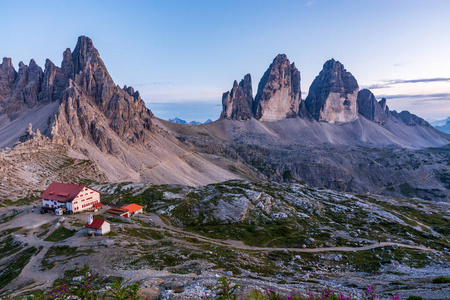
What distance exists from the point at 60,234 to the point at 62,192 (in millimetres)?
23194

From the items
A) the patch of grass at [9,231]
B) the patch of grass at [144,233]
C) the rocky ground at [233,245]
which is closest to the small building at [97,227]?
the rocky ground at [233,245]

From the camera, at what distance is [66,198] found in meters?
78.4

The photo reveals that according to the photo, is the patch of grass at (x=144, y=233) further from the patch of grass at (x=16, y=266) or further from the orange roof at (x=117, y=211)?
the patch of grass at (x=16, y=266)

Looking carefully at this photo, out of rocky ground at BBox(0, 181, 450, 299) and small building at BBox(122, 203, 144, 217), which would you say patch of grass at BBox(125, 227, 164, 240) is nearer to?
rocky ground at BBox(0, 181, 450, 299)

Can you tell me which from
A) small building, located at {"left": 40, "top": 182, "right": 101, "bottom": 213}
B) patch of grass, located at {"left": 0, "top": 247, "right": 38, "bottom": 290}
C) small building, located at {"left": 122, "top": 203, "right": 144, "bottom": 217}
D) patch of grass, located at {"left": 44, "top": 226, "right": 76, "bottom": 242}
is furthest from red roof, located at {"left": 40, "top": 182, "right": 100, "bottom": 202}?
patch of grass, located at {"left": 0, "top": 247, "right": 38, "bottom": 290}

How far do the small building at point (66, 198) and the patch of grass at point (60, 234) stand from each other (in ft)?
50.3

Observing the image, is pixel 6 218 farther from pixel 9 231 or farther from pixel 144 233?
pixel 144 233

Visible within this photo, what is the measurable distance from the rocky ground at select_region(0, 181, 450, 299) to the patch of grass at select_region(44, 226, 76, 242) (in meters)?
0.25

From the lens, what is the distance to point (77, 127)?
167875mm

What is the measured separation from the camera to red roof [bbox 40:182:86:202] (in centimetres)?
7844

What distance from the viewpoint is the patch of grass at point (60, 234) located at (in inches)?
2296

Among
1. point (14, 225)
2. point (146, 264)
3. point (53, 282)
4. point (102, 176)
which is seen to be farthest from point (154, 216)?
point (102, 176)

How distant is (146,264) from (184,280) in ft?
47.1

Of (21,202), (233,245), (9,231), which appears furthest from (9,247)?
(233,245)
